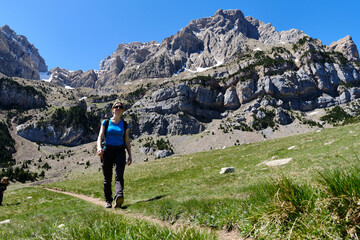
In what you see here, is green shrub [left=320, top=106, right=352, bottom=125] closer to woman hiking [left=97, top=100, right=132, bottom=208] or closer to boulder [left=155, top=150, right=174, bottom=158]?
boulder [left=155, top=150, right=174, bottom=158]

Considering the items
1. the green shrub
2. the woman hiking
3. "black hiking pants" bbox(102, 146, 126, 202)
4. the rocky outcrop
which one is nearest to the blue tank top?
the woman hiking

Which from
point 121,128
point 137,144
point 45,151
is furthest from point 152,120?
point 121,128

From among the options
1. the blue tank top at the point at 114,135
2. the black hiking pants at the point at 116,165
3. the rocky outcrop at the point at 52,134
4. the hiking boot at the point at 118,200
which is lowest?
the hiking boot at the point at 118,200

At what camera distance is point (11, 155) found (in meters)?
138

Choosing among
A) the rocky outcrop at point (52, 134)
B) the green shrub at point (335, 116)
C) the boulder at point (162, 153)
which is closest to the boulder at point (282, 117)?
the green shrub at point (335, 116)

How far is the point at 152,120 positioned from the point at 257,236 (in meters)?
190

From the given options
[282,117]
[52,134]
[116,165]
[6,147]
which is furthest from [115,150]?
[52,134]

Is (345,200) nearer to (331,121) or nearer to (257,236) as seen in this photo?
(257,236)

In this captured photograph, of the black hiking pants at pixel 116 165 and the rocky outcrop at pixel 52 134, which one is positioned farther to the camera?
the rocky outcrop at pixel 52 134

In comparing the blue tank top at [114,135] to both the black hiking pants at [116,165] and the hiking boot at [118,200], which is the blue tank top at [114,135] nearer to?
the black hiking pants at [116,165]

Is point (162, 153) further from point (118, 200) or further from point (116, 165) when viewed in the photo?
point (116, 165)

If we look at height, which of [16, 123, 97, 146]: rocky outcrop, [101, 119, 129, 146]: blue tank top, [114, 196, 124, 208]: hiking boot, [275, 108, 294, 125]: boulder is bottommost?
[114, 196, 124, 208]: hiking boot

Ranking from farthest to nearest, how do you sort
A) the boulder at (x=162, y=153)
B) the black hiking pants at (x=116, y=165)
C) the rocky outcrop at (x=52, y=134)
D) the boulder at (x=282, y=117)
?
the boulder at (x=282, y=117) → the rocky outcrop at (x=52, y=134) → the boulder at (x=162, y=153) → the black hiking pants at (x=116, y=165)

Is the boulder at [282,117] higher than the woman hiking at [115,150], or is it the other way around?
the boulder at [282,117]
